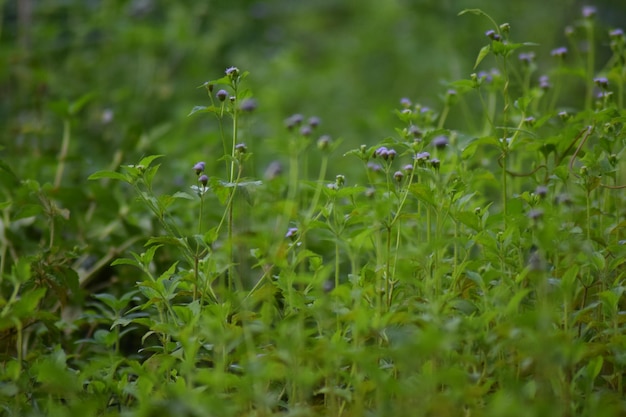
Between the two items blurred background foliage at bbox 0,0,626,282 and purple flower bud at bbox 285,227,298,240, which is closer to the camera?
purple flower bud at bbox 285,227,298,240

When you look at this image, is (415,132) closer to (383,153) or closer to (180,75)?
(383,153)

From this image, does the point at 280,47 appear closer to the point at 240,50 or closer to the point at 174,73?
the point at 240,50

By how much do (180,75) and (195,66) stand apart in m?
0.22

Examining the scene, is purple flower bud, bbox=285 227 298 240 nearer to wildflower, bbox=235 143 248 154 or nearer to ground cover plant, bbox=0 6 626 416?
ground cover plant, bbox=0 6 626 416

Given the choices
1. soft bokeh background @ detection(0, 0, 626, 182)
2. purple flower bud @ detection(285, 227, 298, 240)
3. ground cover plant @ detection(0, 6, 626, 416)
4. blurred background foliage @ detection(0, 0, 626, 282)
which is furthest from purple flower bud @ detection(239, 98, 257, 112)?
soft bokeh background @ detection(0, 0, 626, 182)

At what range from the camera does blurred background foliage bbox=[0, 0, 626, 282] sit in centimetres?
228

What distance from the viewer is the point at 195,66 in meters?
3.43

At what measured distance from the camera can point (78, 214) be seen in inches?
78.1

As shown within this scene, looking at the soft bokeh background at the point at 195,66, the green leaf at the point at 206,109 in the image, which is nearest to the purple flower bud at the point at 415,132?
the green leaf at the point at 206,109

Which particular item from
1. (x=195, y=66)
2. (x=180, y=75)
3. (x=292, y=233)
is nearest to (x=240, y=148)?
(x=292, y=233)

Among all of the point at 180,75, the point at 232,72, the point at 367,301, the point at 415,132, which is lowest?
the point at 180,75

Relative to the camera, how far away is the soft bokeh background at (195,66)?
2.71m

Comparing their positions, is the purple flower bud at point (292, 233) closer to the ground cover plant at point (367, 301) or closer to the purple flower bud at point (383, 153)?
the ground cover plant at point (367, 301)

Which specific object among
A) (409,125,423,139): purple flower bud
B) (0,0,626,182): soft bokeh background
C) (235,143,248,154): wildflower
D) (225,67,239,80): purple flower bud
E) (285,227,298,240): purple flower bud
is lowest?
(0,0,626,182): soft bokeh background
